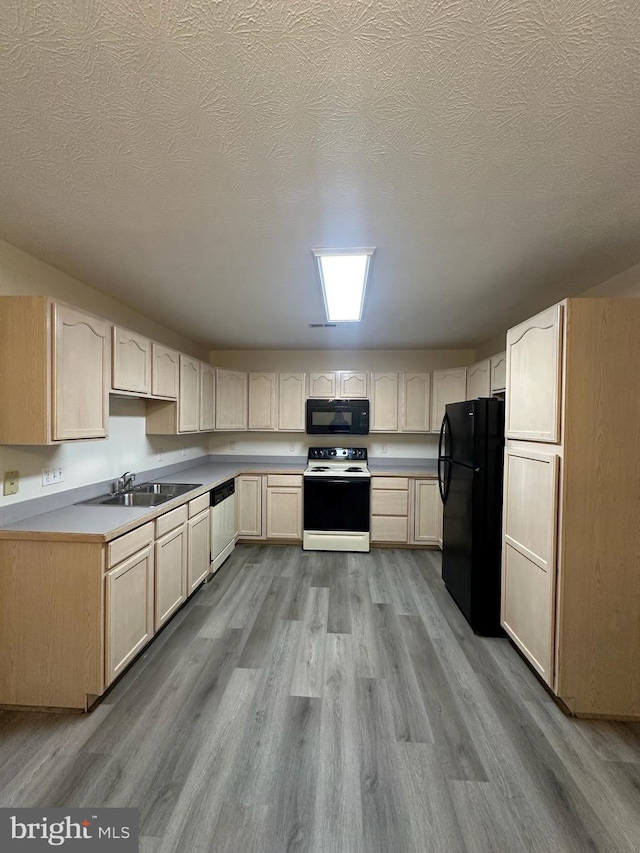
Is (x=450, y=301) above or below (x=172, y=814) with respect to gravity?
above

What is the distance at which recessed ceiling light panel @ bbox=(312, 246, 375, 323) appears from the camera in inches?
73.0

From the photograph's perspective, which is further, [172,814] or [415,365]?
[415,365]

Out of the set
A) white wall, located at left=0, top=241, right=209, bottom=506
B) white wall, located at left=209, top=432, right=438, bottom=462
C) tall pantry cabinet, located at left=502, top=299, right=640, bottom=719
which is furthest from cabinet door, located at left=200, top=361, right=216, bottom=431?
tall pantry cabinet, located at left=502, top=299, right=640, bottom=719

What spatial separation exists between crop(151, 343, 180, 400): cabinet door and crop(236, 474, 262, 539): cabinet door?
1.39 m

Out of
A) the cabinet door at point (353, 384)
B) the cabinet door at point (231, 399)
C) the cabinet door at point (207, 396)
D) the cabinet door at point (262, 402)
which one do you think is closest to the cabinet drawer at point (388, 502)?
the cabinet door at point (353, 384)

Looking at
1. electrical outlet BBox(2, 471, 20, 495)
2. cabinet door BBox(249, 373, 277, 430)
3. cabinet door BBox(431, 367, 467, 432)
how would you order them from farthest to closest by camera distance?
Answer: cabinet door BBox(249, 373, 277, 430) < cabinet door BBox(431, 367, 467, 432) < electrical outlet BBox(2, 471, 20, 495)

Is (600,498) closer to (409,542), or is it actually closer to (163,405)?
(409,542)

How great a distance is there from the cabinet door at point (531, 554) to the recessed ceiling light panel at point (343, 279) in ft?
4.78

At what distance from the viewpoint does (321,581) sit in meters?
3.16

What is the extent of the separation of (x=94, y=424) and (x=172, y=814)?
1807mm

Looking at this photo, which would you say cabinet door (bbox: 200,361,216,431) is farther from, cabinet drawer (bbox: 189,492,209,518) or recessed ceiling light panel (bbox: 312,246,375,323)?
recessed ceiling light panel (bbox: 312,246,375,323)

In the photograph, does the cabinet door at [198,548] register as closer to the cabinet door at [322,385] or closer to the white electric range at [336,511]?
the white electric range at [336,511]

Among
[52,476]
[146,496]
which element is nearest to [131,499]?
[146,496]

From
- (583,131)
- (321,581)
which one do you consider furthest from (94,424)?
(583,131)
